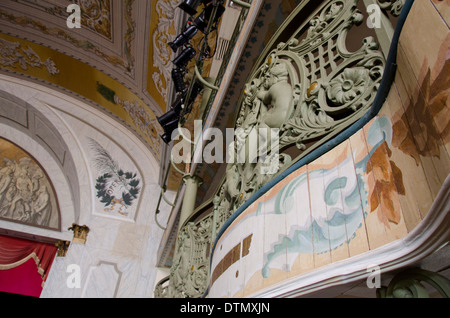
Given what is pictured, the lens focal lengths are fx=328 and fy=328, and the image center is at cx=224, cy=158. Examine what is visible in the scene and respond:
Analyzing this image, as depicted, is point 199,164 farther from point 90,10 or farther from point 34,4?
point 34,4

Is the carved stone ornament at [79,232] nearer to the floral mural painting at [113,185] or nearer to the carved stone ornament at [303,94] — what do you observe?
the floral mural painting at [113,185]

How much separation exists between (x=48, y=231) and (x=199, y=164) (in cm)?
670

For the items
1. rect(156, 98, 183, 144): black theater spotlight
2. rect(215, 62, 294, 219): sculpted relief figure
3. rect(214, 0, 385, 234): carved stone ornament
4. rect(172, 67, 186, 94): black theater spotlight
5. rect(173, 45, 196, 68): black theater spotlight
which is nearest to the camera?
rect(214, 0, 385, 234): carved stone ornament

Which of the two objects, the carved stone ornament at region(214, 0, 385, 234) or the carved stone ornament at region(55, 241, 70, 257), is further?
the carved stone ornament at region(55, 241, 70, 257)

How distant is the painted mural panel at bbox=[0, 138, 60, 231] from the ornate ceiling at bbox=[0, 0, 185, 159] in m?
2.45

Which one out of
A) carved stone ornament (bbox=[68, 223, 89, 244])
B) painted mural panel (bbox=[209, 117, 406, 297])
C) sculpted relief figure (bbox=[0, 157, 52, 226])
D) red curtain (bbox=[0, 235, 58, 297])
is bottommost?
painted mural panel (bbox=[209, 117, 406, 297])

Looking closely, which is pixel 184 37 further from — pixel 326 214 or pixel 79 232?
pixel 79 232

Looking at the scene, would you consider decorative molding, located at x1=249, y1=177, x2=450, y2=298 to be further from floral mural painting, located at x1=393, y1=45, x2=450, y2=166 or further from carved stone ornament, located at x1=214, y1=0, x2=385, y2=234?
carved stone ornament, located at x1=214, y1=0, x2=385, y2=234

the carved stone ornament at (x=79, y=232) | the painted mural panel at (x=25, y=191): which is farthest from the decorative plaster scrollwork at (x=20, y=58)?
the carved stone ornament at (x=79, y=232)

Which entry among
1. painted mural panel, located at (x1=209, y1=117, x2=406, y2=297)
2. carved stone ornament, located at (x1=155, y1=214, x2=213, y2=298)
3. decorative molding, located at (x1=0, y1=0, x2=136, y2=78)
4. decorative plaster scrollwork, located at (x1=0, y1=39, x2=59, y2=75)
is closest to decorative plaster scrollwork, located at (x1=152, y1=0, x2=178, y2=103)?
decorative molding, located at (x1=0, y1=0, x2=136, y2=78)

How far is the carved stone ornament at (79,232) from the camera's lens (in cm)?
852

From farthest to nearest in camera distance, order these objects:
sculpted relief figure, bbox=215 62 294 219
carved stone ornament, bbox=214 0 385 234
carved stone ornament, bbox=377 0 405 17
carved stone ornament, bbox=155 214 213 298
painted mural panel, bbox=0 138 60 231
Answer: painted mural panel, bbox=0 138 60 231 < carved stone ornament, bbox=155 214 213 298 < sculpted relief figure, bbox=215 62 294 219 < carved stone ornament, bbox=214 0 385 234 < carved stone ornament, bbox=377 0 405 17

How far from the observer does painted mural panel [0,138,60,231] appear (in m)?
9.32

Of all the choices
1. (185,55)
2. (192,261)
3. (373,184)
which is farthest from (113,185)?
(373,184)
